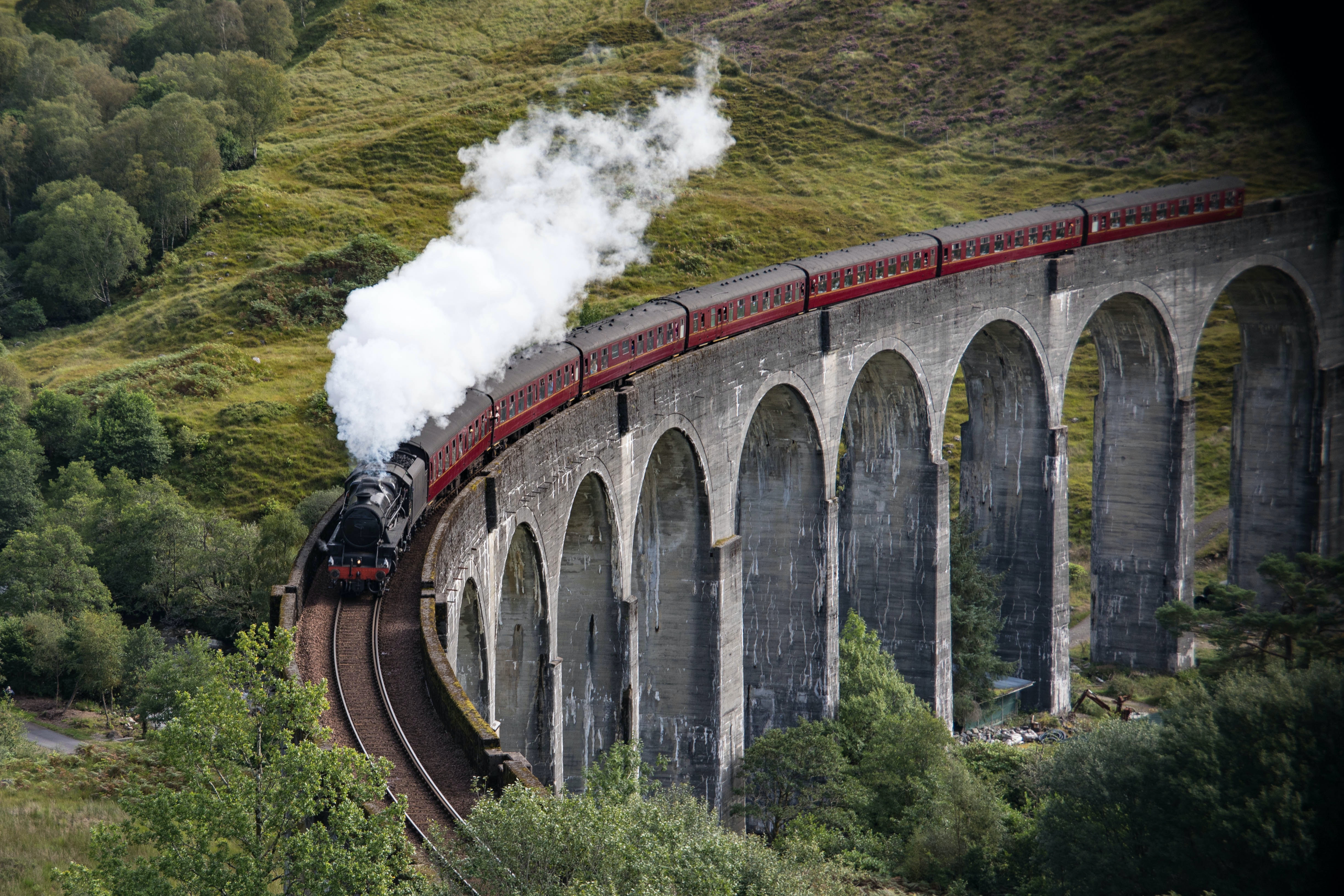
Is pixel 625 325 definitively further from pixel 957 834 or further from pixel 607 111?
pixel 607 111

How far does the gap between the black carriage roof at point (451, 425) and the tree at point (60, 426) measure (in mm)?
34785

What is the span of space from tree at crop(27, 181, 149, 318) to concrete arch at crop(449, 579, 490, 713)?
52.5 m

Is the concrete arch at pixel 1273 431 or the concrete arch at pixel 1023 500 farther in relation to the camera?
the concrete arch at pixel 1273 431

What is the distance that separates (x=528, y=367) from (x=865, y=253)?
640 inches

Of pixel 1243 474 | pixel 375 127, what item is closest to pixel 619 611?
pixel 1243 474

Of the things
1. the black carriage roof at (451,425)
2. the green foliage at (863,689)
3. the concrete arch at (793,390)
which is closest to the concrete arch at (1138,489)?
the green foliage at (863,689)

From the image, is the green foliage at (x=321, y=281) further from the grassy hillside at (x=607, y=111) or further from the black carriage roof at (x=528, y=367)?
the black carriage roof at (x=528, y=367)

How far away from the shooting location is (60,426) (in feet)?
183

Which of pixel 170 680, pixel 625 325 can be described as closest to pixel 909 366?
pixel 625 325

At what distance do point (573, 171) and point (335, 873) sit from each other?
47171mm

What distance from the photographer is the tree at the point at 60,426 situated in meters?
55.1

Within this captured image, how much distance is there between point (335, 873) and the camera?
564 inches

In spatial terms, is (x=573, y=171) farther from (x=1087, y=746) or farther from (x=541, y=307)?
(x=1087, y=746)

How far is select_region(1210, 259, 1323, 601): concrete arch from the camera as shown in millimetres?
54250
